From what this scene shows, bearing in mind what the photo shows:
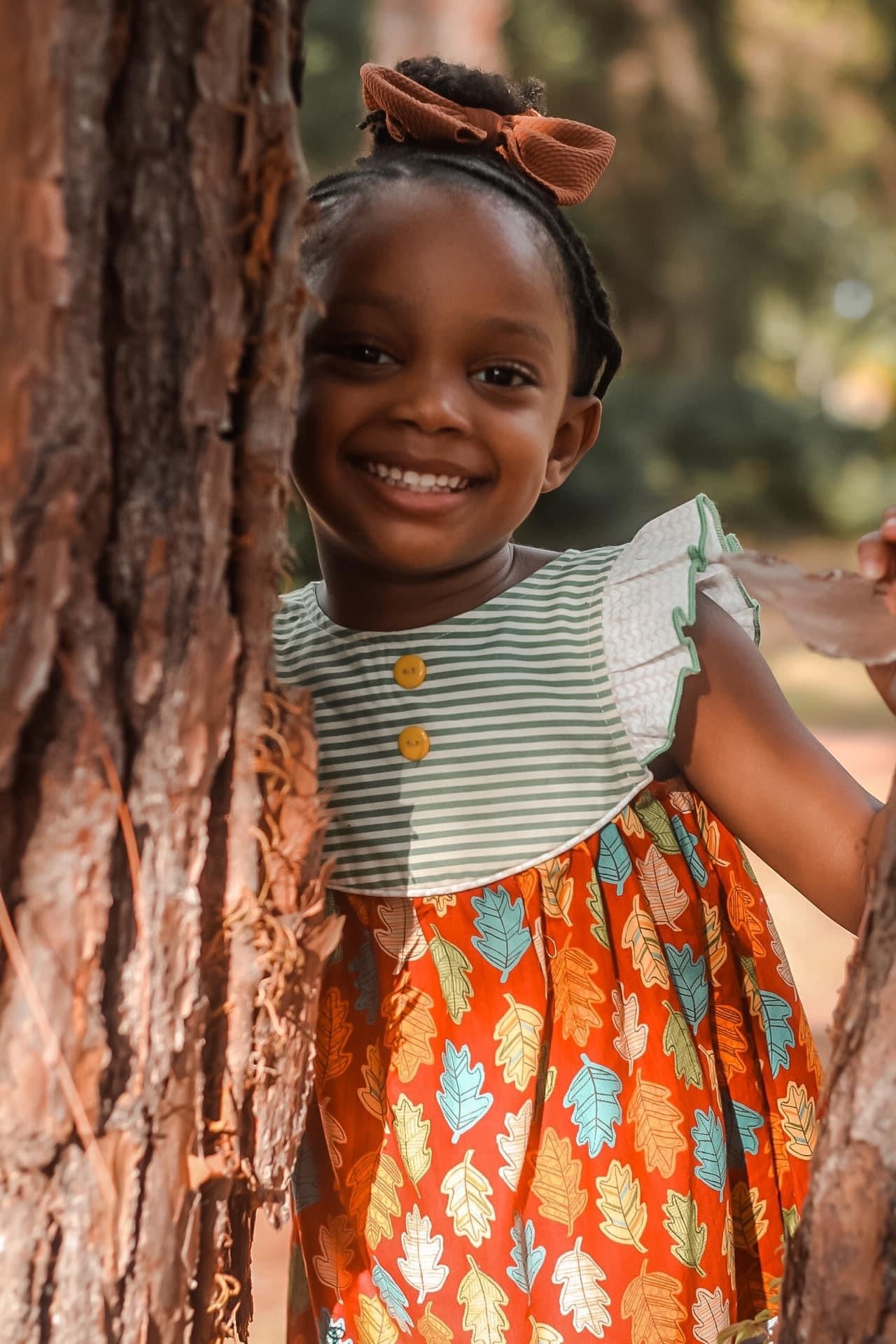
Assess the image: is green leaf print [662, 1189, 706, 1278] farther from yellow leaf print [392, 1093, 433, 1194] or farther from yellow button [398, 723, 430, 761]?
yellow button [398, 723, 430, 761]

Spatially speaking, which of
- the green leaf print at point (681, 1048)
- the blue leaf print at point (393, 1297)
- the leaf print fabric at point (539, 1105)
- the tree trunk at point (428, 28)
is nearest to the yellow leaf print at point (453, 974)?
the leaf print fabric at point (539, 1105)

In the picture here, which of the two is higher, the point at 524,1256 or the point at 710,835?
the point at 710,835

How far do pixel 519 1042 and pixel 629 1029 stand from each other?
0.12m

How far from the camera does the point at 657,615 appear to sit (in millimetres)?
1367

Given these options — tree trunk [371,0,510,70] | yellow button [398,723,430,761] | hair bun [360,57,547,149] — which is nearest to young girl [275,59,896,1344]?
yellow button [398,723,430,761]

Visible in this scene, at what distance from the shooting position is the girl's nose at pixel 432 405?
4.65 ft

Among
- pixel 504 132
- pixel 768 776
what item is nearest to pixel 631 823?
pixel 768 776

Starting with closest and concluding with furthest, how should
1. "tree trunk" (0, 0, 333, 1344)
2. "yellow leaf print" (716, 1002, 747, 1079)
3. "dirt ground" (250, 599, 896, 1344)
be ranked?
"tree trunk" (0, 0, 333, 1344), "yellow leaf print" (716, 1002, 747, 1079), "dirt ground" (250, 599, 896, 1344)

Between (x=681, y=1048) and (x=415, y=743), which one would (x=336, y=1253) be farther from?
(x=415, y=743)

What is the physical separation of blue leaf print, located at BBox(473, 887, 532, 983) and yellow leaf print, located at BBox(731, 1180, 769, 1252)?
0.42 m

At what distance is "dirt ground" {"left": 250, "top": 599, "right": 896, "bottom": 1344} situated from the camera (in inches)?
103

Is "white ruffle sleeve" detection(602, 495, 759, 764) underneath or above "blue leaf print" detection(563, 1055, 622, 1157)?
above

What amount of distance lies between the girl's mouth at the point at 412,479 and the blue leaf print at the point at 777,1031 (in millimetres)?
681

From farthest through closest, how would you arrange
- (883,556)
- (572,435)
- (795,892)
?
(795,892), (572,435), (883,556)
